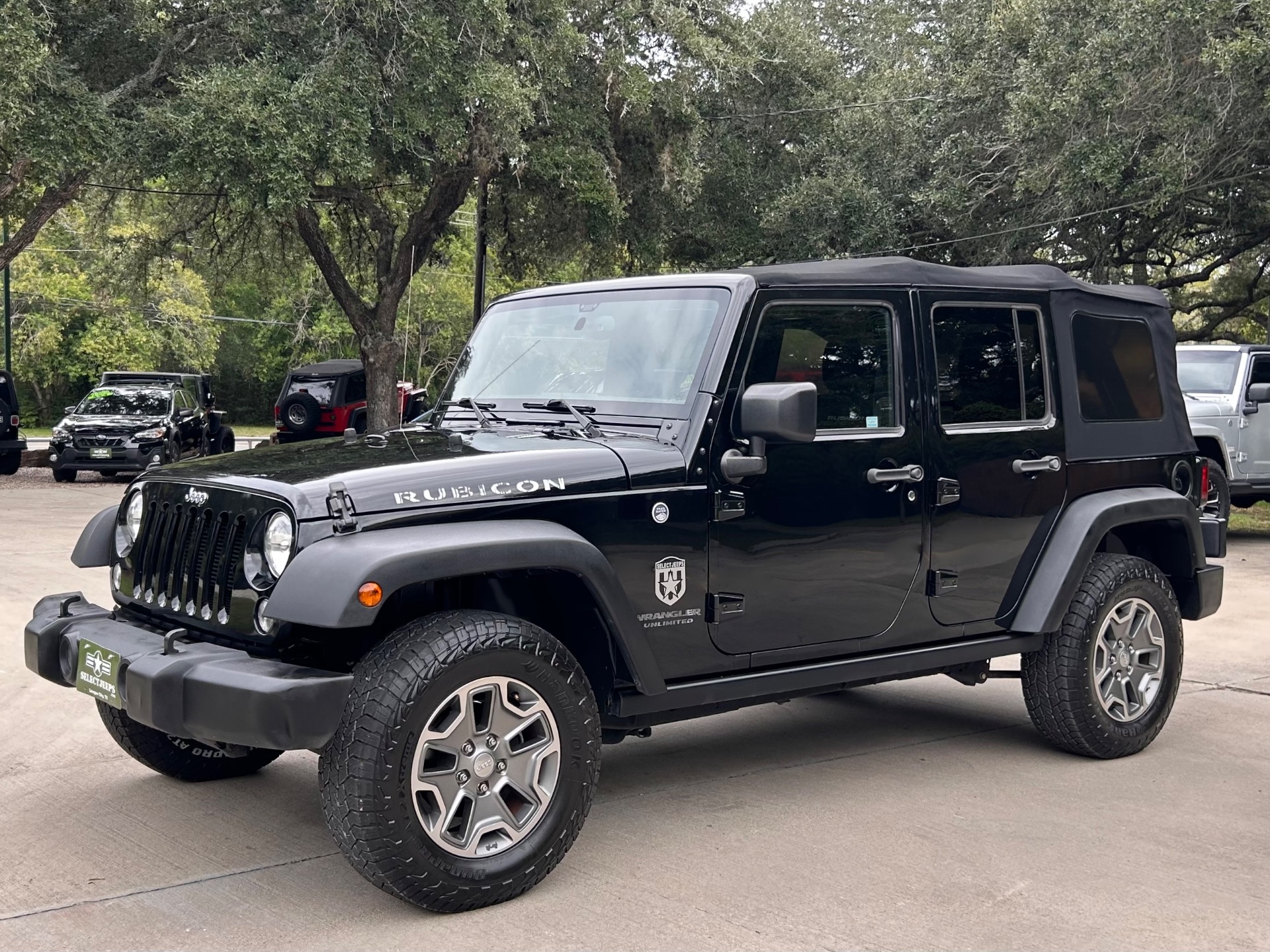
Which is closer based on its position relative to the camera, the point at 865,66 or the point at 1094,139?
the point at 1094,139

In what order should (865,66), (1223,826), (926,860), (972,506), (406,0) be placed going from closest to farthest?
(926,860) < (1223,826) < (972,506) < (406,0) < (865,66)

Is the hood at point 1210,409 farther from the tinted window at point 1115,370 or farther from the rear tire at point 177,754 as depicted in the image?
the rear tire at point 177,754

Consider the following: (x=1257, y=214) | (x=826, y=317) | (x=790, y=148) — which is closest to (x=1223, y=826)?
(x=826, y=317)

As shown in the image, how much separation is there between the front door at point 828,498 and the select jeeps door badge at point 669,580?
0.13 metres

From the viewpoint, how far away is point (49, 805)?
16.5 feet

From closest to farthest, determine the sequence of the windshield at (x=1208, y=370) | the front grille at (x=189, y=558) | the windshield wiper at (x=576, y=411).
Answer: the front grille at (x=189, y=558) < the windshield wiper at (x=576, y=411) < the windshield at (x=1208, y=370)

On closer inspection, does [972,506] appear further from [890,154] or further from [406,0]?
[890,154]

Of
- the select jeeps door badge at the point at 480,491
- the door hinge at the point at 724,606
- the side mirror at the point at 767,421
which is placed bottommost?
the door hinge at the point at 724,606

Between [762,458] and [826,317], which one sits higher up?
[826,317]

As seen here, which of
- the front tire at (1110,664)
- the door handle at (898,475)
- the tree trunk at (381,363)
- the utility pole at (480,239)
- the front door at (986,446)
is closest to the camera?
the door handle at (898,475)

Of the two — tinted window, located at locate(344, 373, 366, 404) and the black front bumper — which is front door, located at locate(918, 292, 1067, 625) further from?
tinted window, located at locate(344, 373, 366, 404)

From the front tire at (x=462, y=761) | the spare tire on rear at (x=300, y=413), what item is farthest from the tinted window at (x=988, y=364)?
the spare tire on rear at (x=300, y=413)

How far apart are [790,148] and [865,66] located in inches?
297

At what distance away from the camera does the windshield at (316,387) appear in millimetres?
24625
